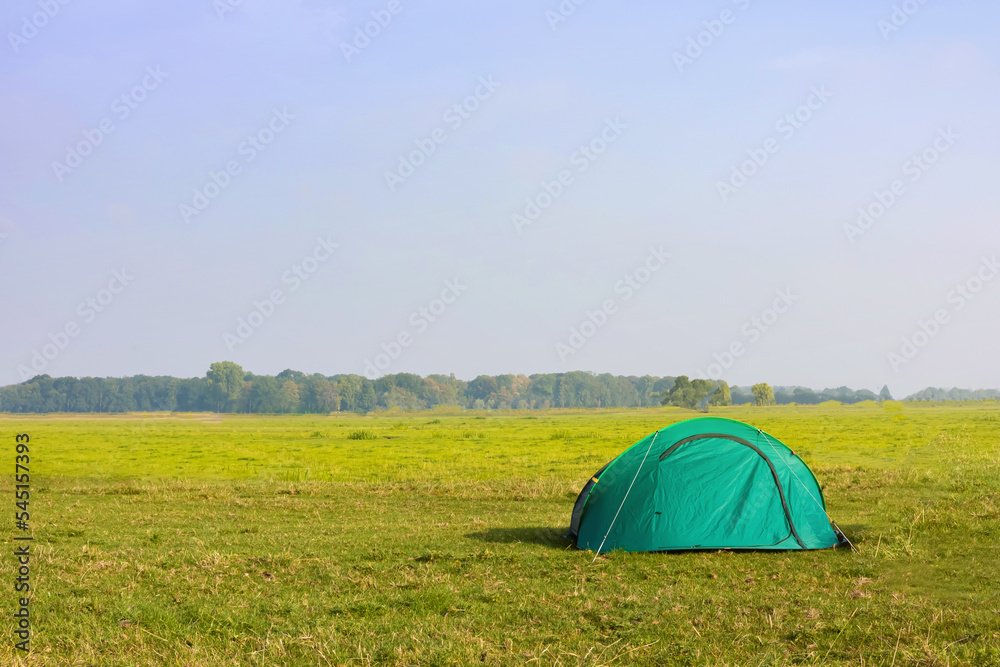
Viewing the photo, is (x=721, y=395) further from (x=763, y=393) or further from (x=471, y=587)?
(x=471, y=587)

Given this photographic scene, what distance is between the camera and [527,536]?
15.2m

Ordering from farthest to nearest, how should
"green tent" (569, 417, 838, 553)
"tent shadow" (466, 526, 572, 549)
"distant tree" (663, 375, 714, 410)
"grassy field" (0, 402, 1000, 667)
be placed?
"distant tree" (663, 375, 714, 410), "tent shadow" (466, 526, 572, 549), "green tent" (569, 417, 838, 553), "grassy field" (0, 402, 1000, 667)

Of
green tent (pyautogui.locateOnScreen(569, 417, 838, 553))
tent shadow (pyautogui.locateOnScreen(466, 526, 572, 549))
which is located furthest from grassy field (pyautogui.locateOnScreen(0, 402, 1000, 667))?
green tent (pyautogui.locateOnScreen(569, 417, 838, 553))

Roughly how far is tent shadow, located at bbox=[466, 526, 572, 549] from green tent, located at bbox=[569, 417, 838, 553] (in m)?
0.43

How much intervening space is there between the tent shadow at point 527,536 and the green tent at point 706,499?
Answer: 1.40 feet

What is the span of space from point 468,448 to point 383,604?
4332cm

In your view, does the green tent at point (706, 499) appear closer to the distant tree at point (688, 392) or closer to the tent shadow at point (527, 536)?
the tent shadow at point (527, 536)

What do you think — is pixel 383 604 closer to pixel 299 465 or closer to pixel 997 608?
pixel 997 608

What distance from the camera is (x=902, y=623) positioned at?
8.63 m

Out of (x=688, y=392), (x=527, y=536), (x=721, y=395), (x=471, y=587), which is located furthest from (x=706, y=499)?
(x=721, y=395)

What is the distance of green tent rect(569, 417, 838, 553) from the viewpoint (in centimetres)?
1334

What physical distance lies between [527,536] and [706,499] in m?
3.63

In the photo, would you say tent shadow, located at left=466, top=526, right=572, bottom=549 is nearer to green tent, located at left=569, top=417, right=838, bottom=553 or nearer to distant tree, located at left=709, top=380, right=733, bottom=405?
green tent, located at left=569, top=417, right=838, bottom=553

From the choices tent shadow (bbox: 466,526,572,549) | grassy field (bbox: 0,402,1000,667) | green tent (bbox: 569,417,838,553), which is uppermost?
green tent (bbox: 569,417,838,553)
